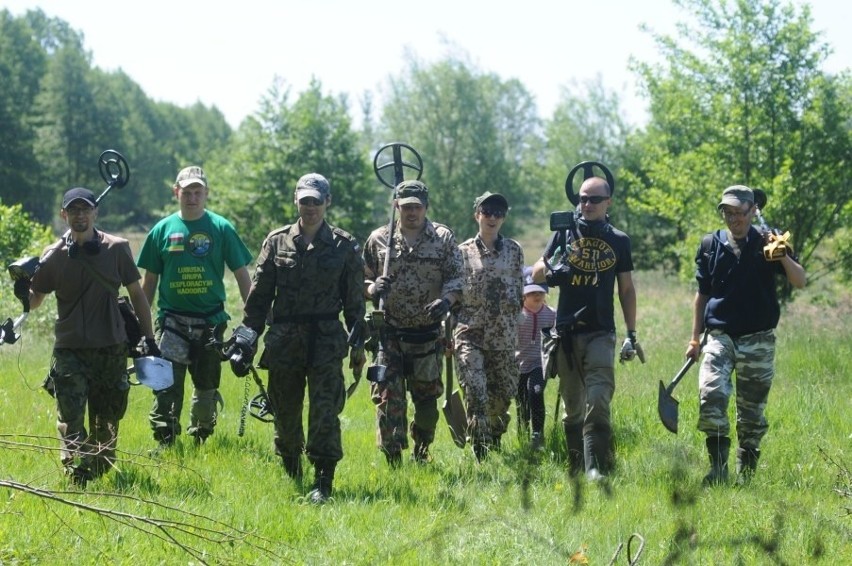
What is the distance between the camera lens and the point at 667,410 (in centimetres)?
721

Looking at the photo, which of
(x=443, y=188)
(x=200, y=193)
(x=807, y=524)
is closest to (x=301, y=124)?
(x=443, y=188)

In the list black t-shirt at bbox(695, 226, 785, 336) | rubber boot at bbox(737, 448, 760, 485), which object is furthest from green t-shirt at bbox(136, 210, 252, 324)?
rubber boot at bbox(737, 448, 760, 485)

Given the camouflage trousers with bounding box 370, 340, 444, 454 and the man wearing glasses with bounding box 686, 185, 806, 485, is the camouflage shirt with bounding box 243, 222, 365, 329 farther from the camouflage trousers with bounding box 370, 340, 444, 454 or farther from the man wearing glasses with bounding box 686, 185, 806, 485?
the man wearing glasses with bounding box 686, 185, 806, 485

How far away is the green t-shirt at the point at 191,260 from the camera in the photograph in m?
7.82

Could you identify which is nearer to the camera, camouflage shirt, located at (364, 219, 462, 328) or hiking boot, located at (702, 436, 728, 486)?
hiking boot, located at (702, 436, 728, 486)

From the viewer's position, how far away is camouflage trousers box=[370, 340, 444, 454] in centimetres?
760

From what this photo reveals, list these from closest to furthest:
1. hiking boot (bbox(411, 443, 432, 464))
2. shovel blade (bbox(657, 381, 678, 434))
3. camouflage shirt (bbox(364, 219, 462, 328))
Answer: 1. shovel blade (bbox(657, 381, 678, 434))
2. camouflage shirt (bbox(364, 219, 462, 328))
3. hiking boot (bbox(411, 443, 432, 464))

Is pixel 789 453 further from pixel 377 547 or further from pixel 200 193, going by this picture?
pixel 200 193

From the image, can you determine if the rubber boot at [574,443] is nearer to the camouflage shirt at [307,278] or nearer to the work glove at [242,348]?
the camouflage shirt at [307,278]

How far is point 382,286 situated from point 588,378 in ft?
5.25

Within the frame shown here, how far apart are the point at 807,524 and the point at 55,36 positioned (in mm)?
88814

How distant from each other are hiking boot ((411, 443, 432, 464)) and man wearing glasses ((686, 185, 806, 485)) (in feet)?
6.63

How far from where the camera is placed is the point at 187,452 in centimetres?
760

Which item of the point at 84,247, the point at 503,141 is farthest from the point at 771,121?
the point at 503,141
